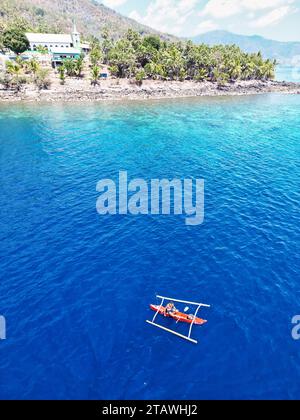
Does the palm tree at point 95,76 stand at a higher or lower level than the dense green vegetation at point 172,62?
lower

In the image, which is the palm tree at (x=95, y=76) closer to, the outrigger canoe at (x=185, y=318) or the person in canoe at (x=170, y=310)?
the person in canoe at (x=170, y=310)

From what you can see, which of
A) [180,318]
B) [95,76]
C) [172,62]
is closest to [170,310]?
[180,318]

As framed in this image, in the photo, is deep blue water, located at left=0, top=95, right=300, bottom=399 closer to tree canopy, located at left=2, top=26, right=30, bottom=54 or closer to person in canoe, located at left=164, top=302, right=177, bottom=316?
person in canoe, located at left=164, top=302, right=177, bottom=316

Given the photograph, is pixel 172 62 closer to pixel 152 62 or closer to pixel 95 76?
pixel 152 62

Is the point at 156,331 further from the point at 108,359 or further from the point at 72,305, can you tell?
the point at 72,305

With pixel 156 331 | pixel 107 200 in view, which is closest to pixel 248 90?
pixel 107 200

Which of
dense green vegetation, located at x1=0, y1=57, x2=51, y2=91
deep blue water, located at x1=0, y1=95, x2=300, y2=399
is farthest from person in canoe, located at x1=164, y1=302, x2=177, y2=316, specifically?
dense green vegetation, located at x1=0, y1=57, x2=51, y2=91

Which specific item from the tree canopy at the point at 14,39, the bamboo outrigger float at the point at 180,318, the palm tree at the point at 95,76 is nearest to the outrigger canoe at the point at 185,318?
the bamboo outrigger float at the point at 180,318
